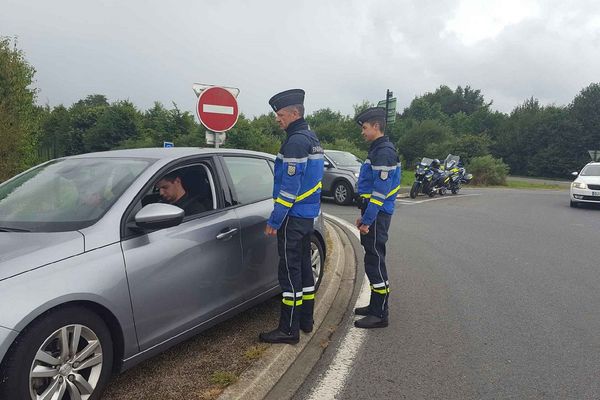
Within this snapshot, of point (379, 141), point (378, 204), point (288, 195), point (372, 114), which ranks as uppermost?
point (372, 114)

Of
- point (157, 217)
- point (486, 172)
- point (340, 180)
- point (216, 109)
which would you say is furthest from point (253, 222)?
point (486, 172)

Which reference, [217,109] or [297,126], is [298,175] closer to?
[297,126]

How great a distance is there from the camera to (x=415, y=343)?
3711mm

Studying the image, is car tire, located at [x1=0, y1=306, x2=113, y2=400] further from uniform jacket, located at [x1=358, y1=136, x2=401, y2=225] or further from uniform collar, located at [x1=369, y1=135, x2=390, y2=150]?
uniform collar, located at [x1=369, y1=135, x2=390, y2=150]

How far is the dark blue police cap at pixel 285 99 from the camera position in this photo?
350 cm

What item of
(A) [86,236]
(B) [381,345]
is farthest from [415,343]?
(A) [86,236]

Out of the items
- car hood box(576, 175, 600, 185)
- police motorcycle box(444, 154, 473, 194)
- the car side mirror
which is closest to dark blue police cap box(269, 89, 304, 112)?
the car side mirror

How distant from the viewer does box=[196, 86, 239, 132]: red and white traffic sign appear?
6168mm

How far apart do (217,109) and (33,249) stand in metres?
4.24

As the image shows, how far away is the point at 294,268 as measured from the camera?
11.5ft

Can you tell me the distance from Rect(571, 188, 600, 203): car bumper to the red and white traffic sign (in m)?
12.4

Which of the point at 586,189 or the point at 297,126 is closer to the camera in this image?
the point at 297,126

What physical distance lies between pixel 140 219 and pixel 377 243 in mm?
2132

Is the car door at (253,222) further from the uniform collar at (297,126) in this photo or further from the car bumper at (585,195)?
the car bumper at (585,195)
